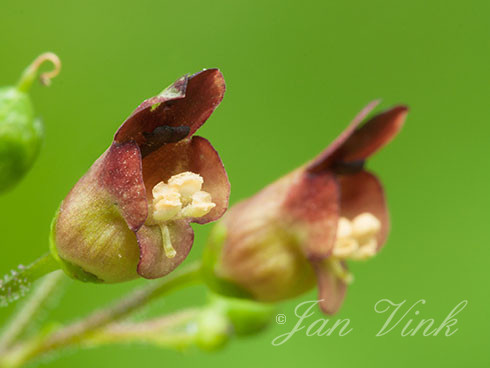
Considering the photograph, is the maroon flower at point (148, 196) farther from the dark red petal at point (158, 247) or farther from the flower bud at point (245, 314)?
the flower bud at point (245, 314)

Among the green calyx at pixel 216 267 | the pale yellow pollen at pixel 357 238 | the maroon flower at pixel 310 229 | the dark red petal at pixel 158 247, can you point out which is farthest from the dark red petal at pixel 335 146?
the dark red petal at pixel 158 247

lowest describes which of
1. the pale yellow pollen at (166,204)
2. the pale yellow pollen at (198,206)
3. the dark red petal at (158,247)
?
the dark red petal at (158,247)

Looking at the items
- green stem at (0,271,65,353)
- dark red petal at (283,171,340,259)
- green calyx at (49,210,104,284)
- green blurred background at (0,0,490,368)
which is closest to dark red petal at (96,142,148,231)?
green calyx at (49,210,104,284)

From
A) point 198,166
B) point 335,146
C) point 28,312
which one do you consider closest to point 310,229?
point 335,146

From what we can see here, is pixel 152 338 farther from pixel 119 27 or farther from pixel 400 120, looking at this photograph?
pixel 119 27

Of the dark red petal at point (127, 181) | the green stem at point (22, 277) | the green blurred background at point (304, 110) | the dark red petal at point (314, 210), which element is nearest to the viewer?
the dark red petal at point (127, 181)

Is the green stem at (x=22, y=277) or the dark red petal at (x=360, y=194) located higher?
the green stem at (x=22, y=277)

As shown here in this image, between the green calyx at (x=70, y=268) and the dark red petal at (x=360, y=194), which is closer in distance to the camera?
the green calyx at (x=70, y=268)
